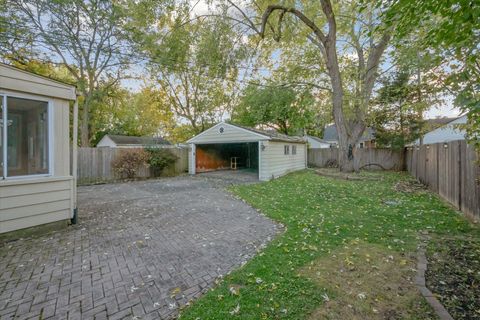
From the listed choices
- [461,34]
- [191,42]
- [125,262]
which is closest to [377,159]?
[191,42]

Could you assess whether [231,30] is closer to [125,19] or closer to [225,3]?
[225,3]

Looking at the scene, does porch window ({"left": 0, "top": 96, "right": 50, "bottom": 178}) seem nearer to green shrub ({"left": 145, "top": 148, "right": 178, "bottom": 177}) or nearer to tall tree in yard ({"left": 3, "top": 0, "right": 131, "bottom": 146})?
green shrub ({"left": 145, "top": 148, "right": 178, "bottom": 177})

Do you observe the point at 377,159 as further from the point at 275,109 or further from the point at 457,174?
the point at 457,174

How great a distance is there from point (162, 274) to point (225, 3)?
10908mm

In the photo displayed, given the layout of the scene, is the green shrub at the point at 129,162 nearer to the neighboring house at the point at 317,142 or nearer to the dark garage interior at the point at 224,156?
the dark garage interior at the point at 224,156

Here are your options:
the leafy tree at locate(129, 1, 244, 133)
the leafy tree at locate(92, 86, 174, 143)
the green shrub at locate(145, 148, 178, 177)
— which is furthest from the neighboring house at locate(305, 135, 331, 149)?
the green shrub at locate(145, 148, 178, 177)

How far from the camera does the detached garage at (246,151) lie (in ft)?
41.2

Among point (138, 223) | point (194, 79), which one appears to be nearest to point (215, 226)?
point (138, 223)

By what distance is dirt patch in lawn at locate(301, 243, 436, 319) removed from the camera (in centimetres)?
228

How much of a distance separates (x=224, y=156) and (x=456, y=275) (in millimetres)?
16713

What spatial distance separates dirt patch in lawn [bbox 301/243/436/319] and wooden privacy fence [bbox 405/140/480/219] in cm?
242

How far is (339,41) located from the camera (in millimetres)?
13906

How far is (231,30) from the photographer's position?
1016 cm

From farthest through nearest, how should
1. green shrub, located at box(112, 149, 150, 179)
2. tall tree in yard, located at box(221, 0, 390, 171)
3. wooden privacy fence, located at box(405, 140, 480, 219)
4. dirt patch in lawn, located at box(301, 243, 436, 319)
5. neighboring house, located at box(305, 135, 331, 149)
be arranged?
neighboring house, located at box(305, 135, 331, 149)
green shrub, located at box(112, 149, 150, 179)
tall tree in yard, located at box(221, 0, 390, 171)
wooden privacy fence, located at box(405, 140, 480, 219)
dirt patch in lawn, located at box(301, 243, 436, 319)
